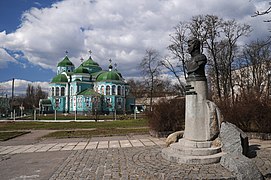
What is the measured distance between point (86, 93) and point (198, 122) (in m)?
51.7

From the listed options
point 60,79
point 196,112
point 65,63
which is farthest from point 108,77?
point 196,112

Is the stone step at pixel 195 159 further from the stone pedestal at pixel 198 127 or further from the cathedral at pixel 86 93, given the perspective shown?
the cathedral at pixel 86 93

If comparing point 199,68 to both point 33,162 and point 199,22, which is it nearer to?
point 33,162

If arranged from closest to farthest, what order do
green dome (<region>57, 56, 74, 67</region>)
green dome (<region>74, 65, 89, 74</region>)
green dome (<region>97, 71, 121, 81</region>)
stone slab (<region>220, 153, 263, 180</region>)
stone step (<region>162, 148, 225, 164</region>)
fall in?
stone slab (<region>220, 153, 263, 180</region>), stone step (<region>162, 148, 225, 164</region>), green dome (<region>97, 71, 121, 81</region>), green dome (<region>74, 65, 89, 74</region>), green dome (<region>57, 56, 74, 67</region>)

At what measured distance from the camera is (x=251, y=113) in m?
12.4

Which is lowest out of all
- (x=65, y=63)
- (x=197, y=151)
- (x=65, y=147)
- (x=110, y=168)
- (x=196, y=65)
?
(x=65, y=147)

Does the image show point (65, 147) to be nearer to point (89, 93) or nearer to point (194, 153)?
point (194, 153)

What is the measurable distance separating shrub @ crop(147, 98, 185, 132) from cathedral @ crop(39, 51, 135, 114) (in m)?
41.2

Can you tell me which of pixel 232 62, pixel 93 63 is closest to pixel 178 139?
pixel 232 62

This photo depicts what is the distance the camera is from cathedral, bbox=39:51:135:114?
57000 millimetres

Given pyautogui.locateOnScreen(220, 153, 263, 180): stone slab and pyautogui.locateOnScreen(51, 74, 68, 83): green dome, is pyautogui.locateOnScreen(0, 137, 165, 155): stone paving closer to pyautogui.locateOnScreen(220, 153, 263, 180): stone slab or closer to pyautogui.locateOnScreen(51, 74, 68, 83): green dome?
pyautogui.locateOnScreen(220, 153, 263, 180): stone slab

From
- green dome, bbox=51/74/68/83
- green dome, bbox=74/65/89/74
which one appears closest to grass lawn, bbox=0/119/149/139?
green dome, bbox=74/65/89/74

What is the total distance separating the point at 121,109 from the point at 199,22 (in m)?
37.2

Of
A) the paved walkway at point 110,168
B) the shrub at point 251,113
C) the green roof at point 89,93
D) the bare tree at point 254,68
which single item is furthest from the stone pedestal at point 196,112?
the green roof at point 89,93
